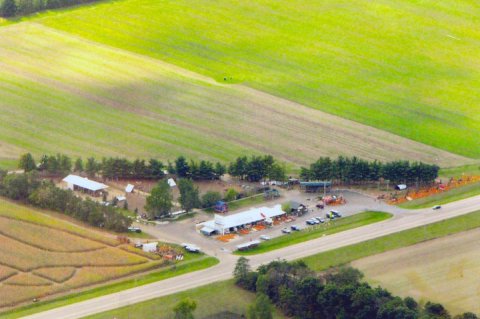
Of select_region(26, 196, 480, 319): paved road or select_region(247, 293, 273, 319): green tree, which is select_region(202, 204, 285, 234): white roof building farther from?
select_region(247, 293, 273, 319): green tree

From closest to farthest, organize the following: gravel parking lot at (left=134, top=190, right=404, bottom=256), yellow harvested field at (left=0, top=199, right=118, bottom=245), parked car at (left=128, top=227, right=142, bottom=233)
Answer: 1. yellow harvested field at (left=0, top=199, right=118, bottom=245)
2. gravel parking lot at (left=134, top=190, right=404, bottom=256)
3. parked car at (left=128, top=227, right=142, bottom=233)

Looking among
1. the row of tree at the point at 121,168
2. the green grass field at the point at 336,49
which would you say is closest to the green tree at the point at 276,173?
the row of tree at the point at 121,168

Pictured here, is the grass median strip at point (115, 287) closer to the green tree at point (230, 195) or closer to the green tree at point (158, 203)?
the green tree at point (158, 203)

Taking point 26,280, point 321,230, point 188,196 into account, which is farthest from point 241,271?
point 26,280

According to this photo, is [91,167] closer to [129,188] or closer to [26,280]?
[129,188]

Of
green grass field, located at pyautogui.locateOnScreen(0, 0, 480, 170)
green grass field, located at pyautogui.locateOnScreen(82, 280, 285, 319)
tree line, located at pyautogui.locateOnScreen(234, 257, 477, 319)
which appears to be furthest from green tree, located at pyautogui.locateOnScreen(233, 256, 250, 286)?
green grass field, located at pyautogui.locateOnScreen(0, 0, 480, 170)

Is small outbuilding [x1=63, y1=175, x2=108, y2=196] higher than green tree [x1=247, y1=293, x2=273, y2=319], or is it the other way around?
green tree [x1=247, y1=293, x2=273, y2=319]
